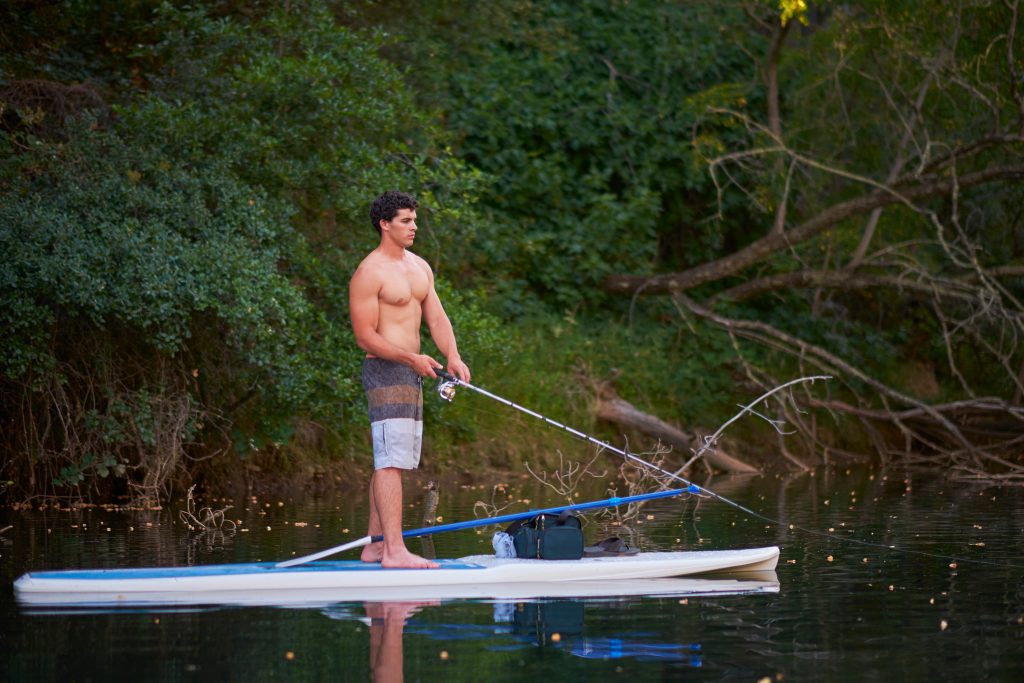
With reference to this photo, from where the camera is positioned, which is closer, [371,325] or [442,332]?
[371,325]

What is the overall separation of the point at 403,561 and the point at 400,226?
1.84 meters

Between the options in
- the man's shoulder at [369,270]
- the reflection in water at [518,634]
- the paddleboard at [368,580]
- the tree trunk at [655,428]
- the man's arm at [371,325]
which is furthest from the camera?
the tree trunk at [655,428]

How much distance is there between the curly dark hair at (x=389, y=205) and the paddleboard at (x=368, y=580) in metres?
1.92

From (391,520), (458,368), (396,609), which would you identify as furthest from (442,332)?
(396,609)

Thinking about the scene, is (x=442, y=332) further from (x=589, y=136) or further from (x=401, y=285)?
(x=589, y=136)

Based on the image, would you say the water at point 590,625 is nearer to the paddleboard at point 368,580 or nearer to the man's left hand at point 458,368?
the paddleboard at point 368,580

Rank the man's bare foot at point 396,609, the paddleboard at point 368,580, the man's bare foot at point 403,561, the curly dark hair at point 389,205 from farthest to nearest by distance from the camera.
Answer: the curly dark hair at point 389,205 < the man's bare foot at point 403,561 < the paddleboard at point 368,580 < the man's bare foot at point 396,609

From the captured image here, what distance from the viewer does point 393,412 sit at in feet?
26.6

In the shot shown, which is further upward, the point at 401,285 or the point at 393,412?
the point at 401,285

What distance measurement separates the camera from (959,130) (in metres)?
18.0

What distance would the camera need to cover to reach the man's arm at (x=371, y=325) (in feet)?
26.4

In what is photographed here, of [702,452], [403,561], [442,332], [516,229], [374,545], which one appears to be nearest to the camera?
[403,561]

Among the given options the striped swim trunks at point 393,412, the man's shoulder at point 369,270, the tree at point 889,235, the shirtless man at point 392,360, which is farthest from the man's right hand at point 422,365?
the tree at point 889,235

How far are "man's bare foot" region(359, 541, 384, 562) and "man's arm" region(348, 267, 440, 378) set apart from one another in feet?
3.32
